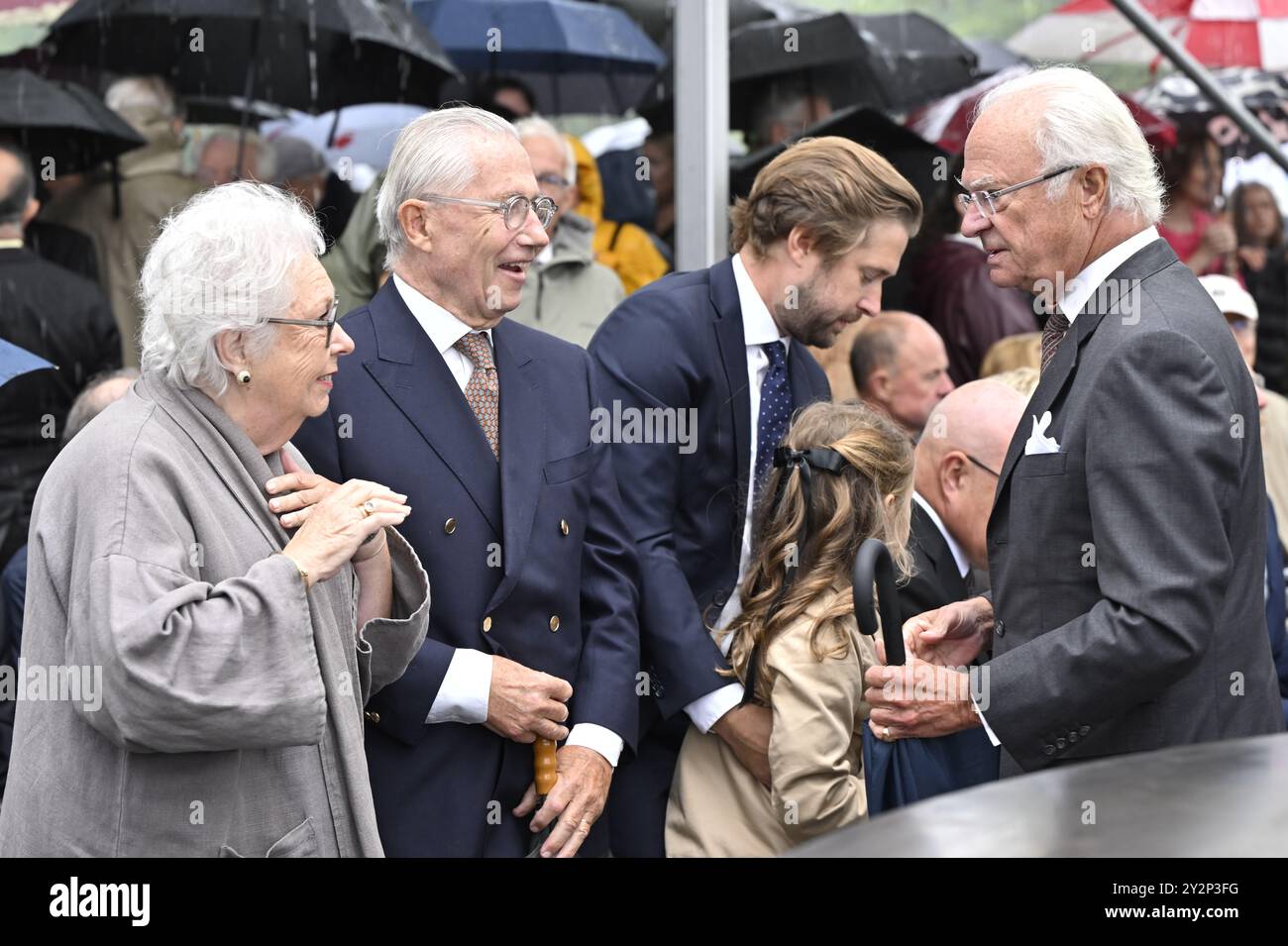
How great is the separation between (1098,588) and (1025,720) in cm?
25

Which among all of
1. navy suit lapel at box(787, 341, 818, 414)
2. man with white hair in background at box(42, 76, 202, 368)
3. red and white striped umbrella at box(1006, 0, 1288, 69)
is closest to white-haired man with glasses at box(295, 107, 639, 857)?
navy suit lapel at box(787, 341, 818, 414)

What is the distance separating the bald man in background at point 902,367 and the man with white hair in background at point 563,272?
2.96 feet

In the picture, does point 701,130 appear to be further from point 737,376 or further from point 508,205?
point 508,205

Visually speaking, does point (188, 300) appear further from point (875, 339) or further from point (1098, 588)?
point (875, 339)

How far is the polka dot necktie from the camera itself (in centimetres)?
353

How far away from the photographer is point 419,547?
2996mm

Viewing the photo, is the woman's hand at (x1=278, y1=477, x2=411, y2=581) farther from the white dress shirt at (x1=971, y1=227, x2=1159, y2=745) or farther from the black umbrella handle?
the white dress shirt at (x1=971, y1=227, x2=1159, y2=745)

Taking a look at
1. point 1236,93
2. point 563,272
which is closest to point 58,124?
point 563,272

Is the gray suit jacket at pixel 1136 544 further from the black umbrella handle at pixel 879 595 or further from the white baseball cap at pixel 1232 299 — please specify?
the white baseball cap at pixel 1232 299

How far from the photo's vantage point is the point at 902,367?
4.99 m

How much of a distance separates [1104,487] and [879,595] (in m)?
0.40

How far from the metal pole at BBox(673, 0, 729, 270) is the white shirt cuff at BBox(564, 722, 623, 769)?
168 centimetres

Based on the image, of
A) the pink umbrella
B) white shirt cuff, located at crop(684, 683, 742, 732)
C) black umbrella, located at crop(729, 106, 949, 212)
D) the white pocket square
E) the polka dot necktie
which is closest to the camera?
the white pocket square
